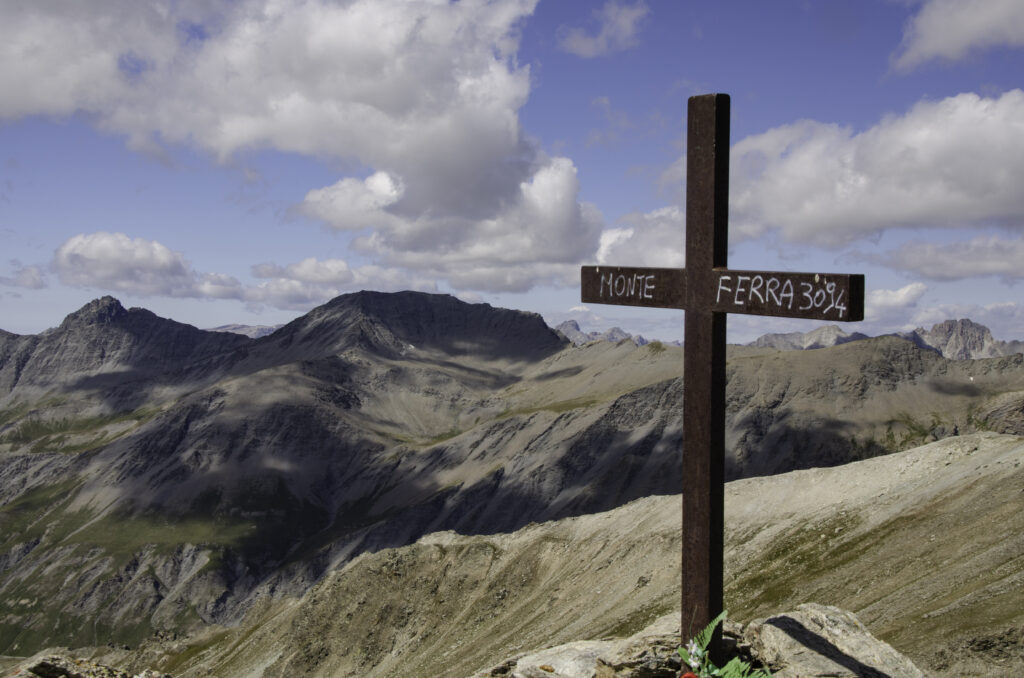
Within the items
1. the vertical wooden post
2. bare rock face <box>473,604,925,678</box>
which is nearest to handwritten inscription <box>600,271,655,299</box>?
the vertical wooden post

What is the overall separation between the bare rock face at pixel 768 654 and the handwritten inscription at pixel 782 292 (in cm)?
475

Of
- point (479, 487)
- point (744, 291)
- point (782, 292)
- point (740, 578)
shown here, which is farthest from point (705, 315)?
point (479, 487)

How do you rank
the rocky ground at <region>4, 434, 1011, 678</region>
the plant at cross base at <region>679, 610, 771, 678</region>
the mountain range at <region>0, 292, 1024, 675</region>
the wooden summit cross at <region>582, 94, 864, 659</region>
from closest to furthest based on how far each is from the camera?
the plant at cross base at <region>679, 610, 771, 678</region> → the wooden summit cross at <region>582, 94, 864, 659</region> → the rocky ground at <region>4, 434, 1011, 678</region> → the mountain range at <region>0, 292, 1024, 675</region>

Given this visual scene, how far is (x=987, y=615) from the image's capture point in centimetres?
1914

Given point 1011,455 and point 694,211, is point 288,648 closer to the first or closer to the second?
point 1011,455

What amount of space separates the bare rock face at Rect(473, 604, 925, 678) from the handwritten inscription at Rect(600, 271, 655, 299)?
4749mm

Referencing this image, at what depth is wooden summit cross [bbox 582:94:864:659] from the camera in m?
9.37

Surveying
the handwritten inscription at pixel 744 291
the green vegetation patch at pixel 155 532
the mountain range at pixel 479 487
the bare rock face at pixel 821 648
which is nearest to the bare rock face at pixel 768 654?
the bare rock face at pixel 821 648

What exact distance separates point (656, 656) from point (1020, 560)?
1827 cm

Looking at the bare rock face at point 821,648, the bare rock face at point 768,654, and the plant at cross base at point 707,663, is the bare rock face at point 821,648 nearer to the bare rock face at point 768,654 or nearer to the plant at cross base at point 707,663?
the bare rock face at point 768,654

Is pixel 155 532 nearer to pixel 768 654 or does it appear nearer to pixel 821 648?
pixel 768 654

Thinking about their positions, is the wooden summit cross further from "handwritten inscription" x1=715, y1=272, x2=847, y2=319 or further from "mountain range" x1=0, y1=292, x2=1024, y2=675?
"mountain range" x1=0, y1=292, x2=1024, y2=675

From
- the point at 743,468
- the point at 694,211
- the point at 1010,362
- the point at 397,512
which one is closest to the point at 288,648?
the point at 694,211

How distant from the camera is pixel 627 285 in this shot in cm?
1053
